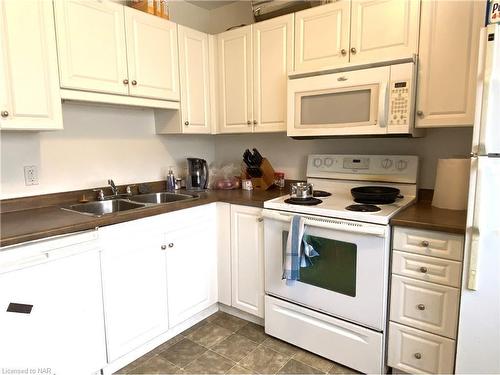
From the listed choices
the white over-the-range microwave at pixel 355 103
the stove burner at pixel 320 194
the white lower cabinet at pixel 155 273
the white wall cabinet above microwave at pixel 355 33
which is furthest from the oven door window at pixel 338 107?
the white lower cabinet at pixel 155 273

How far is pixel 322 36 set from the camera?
211cm

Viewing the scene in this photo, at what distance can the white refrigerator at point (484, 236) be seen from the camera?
1296 millimetres

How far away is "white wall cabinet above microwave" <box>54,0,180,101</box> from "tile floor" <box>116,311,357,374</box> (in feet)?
5.42

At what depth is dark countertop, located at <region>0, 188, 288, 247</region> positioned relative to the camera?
1.43 metres

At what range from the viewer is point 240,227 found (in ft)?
7.43

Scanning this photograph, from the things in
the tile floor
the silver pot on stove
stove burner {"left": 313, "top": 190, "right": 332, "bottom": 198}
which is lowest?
the tile floor

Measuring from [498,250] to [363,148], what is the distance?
3.81 feet

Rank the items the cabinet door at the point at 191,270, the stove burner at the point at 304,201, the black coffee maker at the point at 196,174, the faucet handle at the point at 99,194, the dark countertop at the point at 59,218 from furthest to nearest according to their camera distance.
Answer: the black coffee maker at the point at 196,174 < the faucet handle at the point at 99,194 < the cabinet door at the point at 191,270 < the stove burner at the point at 304,201 < the dark countertop at the point at 59,218

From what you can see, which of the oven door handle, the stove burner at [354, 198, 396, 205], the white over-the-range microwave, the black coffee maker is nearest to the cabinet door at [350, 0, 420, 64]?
the white over-the-range microwave

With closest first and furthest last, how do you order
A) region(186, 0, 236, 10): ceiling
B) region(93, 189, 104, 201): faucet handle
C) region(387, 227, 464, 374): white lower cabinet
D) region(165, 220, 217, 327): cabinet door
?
region(387, 227, 464, 374): white lower cabinet → region(165, 220, 217, 327): cabinet door → region(93, 189, 104, 201): faucet handle → region(186, 0, 236, 10): ceiling

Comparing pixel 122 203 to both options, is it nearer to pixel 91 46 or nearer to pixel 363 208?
pixel 91 46

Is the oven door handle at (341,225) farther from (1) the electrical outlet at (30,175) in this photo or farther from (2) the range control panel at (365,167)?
(1) the electrical outlet at (30,175)

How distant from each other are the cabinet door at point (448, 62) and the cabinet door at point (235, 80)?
3.91ft

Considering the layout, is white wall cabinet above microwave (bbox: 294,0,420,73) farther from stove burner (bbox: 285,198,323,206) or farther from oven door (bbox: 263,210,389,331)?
oven door (bbox: 263,210,389,331)
